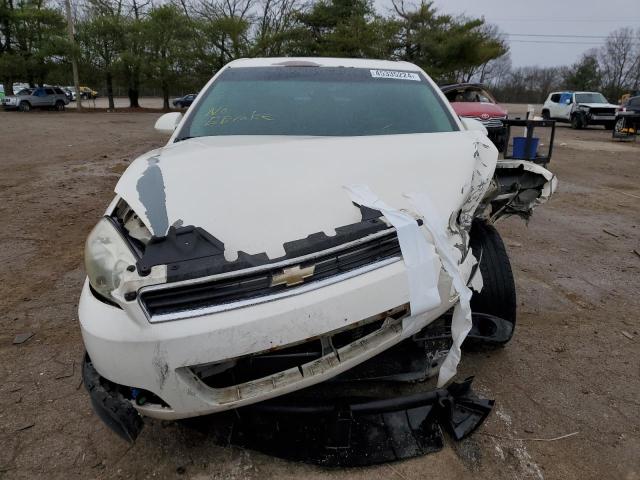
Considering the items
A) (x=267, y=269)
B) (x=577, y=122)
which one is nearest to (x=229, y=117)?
(x=267, y=269)

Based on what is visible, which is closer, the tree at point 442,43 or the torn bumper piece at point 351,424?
the torn bumper piece at point 351,424

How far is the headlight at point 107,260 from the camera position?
151 cm

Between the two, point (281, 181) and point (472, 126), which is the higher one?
point (472, 126)

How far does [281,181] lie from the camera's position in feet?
6.20

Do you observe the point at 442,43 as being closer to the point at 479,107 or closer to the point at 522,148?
the point at 479,107

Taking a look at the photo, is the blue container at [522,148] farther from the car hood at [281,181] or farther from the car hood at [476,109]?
the car hood at [476,109]

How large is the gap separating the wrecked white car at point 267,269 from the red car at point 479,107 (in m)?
8.20

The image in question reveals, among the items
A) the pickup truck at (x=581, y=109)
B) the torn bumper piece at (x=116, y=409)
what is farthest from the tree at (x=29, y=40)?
the torn bumper piece at (x=116, y=409)

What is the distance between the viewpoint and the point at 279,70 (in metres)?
3.19

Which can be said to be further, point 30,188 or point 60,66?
point 60,66

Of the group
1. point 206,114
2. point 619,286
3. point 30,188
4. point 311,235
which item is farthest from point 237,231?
point 30,188

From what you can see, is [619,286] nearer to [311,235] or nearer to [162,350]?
[311,235]

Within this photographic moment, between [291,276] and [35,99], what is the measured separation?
109ft

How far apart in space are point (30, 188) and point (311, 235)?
6422mm
